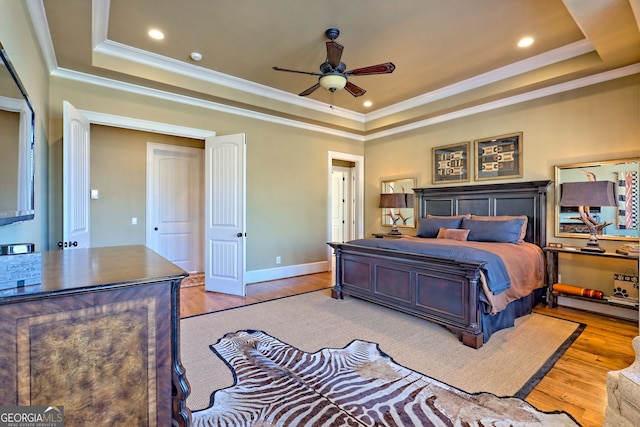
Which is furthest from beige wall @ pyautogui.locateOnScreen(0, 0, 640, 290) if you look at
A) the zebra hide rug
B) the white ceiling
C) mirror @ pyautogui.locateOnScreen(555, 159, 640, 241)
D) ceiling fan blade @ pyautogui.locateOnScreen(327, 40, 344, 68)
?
ceiling fan blade @ pyautogui.locateOnScreen(327, 40, 344, 68)

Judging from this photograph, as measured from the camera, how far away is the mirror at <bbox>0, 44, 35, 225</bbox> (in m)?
1.54

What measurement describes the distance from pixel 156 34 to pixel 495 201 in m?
4.72

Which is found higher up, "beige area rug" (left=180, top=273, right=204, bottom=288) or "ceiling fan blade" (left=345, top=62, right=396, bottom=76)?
"ceiling fan blade" (left=345, top=62, right=396, bottom=76)

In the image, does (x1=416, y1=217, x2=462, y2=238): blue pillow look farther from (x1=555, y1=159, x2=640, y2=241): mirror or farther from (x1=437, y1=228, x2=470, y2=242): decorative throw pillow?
(x1=555, y1=159, x2=640, y2=241): mirror

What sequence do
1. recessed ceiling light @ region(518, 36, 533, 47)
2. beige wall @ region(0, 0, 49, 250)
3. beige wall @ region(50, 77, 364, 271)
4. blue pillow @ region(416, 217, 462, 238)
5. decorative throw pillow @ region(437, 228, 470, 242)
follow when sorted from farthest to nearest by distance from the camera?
blue pillow @ region(416, 217, 462, 238) < decorative throw pillow @ region(437, 228, 470, 242) < beige wall @ region(50, 77, 364, 271) < recessed ceiling light @ region(518, 36, 533, 47) < beige wall @ region(0, 0, 49, 250)

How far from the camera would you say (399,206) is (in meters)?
5.19

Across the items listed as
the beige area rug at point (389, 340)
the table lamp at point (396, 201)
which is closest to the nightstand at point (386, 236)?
the table lamp at point (396, 201)

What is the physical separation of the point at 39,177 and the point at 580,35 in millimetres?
5603

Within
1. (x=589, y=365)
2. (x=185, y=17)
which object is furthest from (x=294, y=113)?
(x=589, y=365)

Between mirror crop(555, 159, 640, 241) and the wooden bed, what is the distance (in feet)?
0.84

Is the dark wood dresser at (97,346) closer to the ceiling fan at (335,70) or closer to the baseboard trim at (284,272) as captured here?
the ceiling fan at (335,70)

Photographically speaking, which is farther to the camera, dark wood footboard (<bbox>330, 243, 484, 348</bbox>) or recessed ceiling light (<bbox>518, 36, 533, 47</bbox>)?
recessed ceiling light (<bbox>518, 36, 533, 47</bbox>)

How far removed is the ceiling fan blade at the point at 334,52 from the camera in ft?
9.65

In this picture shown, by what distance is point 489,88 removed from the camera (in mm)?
4211
